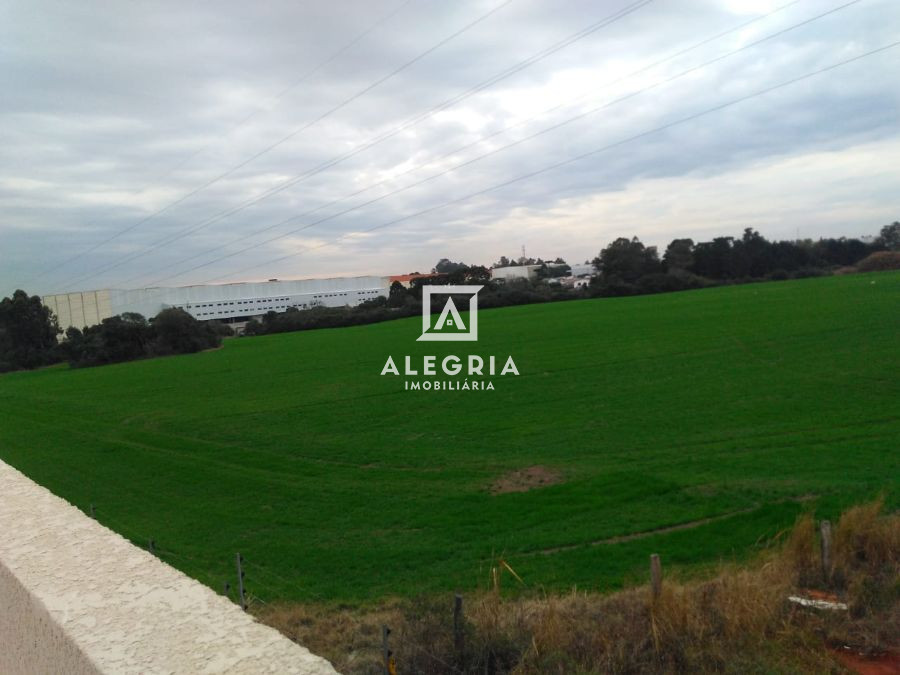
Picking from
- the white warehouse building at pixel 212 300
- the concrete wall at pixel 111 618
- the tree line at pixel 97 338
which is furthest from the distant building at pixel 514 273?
the concrete wall at pixel 111 618

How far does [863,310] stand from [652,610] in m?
48.5

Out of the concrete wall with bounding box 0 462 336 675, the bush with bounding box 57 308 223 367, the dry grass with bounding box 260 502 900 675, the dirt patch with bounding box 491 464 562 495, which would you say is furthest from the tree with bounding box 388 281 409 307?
the concrete wall with bounding box 0 462 336 675

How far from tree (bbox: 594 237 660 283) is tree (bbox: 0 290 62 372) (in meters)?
70.4

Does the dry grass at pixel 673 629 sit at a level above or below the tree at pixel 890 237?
below

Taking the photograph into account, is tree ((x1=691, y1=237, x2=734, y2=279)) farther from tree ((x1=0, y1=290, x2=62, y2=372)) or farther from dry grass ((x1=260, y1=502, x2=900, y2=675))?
A: dry grass ((x1=260, y1=502, x2=900, y2=675))

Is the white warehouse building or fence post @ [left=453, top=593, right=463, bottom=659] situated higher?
the white warehouse building

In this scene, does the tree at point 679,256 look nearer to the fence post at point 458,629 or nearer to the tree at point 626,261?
the tree at point 626,261

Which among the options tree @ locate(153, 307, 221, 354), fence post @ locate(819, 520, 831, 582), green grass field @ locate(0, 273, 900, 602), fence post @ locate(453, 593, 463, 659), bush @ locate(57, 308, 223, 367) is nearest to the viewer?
fence post @ locate(453, 593, 463, 659)

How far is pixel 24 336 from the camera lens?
76.1m

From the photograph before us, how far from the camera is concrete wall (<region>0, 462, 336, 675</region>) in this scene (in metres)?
2.18

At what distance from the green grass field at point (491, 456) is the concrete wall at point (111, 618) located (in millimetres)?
8080

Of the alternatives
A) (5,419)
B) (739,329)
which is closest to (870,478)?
(739,329)

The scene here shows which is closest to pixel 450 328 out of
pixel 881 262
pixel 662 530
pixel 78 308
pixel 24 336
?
pixel 662 530

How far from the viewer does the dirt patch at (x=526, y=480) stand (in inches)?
631
